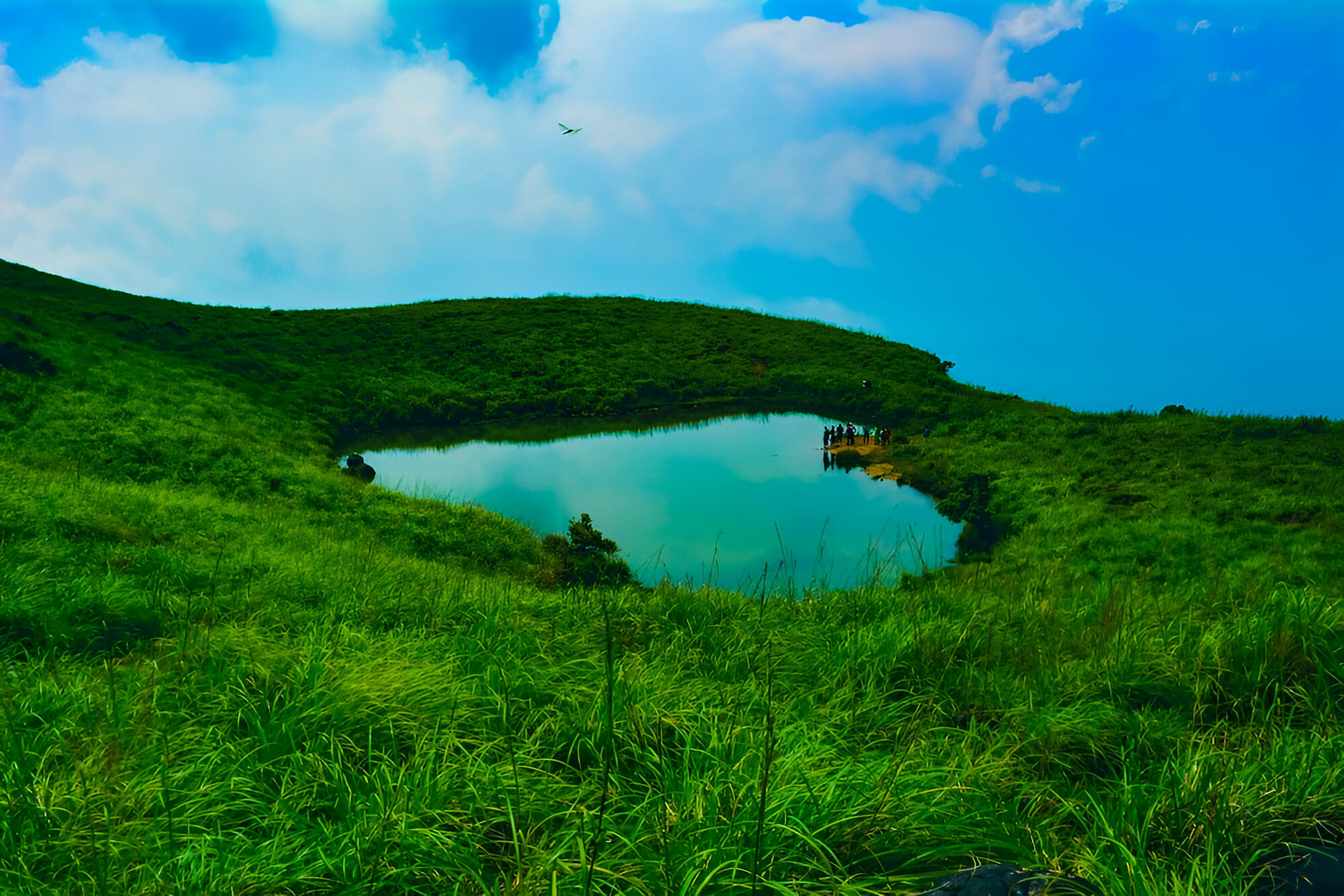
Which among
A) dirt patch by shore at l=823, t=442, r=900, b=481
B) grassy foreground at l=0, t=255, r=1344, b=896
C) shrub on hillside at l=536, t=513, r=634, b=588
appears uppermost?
dirt patch by shore at l=823, t=442, r=900, b=481

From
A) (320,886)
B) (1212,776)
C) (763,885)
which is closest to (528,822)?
(320,886)

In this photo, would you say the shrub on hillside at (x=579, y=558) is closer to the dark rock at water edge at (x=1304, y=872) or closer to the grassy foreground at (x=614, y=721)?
the grassy foreground at (x=614, y=721)

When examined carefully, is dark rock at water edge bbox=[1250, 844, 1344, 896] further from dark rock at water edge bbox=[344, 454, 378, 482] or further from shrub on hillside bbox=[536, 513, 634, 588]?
dark rock at water edge bbox=[344, 454, 378, 482]

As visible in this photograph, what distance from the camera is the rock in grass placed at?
2.35 metres

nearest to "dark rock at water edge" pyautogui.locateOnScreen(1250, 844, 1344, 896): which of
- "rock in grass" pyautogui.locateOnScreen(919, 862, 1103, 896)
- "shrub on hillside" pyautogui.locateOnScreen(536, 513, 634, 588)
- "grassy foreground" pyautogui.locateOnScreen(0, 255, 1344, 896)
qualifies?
"grassy foreground" pyautogui.locateOnScreen(0, 255, 1344, 896)

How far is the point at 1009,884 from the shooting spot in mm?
2387

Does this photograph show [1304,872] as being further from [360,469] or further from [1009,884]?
[360,469]

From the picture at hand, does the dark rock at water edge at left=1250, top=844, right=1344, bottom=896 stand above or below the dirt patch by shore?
below

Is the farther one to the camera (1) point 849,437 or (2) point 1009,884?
(1) point 849,437

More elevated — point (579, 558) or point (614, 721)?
point (614, 721)

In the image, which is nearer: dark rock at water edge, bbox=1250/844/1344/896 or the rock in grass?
the rock in grass

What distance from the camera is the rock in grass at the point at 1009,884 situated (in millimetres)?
2352

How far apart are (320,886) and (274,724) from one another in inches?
42.7

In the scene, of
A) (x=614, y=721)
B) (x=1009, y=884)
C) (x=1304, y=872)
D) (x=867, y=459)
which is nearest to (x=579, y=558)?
(x=614, y=721)
